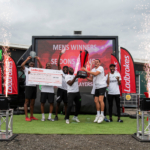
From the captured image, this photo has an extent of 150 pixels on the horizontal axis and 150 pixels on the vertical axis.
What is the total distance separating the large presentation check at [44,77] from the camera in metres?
5.68

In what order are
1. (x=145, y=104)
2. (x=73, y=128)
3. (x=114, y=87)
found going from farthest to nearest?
1. (x=114, y=87)
2. (x=73, y=128)
3. (x=145, y=104)

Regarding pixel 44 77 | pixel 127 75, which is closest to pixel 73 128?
pixel 44 77

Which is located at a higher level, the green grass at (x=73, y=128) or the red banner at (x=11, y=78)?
the red banner at (x=11, y=78)

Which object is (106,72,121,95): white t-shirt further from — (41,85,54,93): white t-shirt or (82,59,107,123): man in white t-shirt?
(41,85,54,93): white t-shirt

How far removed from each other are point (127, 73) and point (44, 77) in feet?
10.8

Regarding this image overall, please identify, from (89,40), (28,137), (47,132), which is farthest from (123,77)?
(28,137)

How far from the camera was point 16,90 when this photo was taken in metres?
7.16

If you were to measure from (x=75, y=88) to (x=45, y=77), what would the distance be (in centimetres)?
118

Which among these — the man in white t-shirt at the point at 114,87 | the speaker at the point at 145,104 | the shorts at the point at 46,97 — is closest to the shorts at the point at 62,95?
the shorts at the point at 46,97

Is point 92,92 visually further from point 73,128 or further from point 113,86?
point 73,128

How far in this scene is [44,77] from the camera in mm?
5859

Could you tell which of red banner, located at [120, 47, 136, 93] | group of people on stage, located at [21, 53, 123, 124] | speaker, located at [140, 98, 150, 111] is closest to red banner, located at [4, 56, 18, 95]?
group of people on stage, located at [21, 53, 123, 124]

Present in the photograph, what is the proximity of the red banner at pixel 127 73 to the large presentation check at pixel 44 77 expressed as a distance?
8.82 feet

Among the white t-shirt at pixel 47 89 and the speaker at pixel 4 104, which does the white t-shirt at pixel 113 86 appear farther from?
the speaker at pixel 4 104
